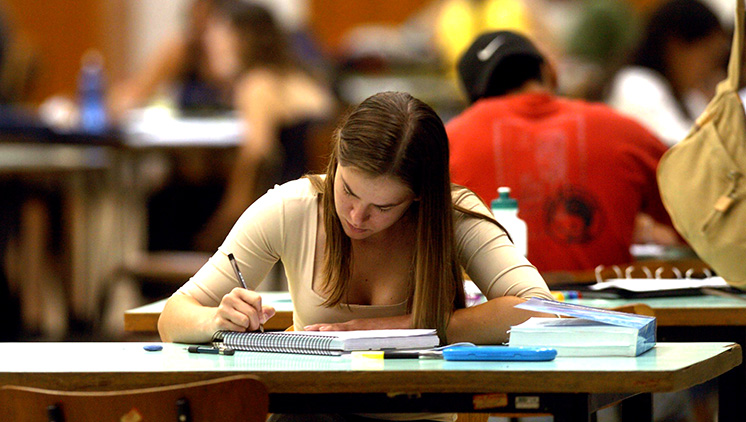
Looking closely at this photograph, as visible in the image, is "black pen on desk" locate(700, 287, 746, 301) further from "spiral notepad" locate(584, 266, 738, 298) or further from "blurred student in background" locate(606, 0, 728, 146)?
"blurred student in background" locate(606, 0, 728, 146)

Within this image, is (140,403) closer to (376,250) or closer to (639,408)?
(376,250)

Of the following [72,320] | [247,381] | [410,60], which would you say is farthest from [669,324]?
[410,60]

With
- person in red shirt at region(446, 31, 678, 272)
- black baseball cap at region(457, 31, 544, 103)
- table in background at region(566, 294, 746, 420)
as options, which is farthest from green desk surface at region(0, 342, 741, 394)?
black baseball cap at region(457, 31, 544, 103)

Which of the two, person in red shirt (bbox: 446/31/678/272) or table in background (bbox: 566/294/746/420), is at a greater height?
person in red shirt (bbox: 446/31/678/272)

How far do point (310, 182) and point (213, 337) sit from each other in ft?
1.25

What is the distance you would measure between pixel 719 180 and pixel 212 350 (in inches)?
52.4

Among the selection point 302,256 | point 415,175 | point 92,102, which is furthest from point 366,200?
point 92,102

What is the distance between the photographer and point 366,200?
1.89 m

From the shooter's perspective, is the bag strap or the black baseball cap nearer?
the bag strap

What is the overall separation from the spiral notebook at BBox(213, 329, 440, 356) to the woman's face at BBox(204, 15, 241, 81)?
4276 millimetres

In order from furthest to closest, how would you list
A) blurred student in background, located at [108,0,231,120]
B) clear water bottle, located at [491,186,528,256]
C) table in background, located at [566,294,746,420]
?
blurred student in background, located at [108,0,231,120] → clear water bottle, located at [491,186,528,256] → table in background, located at [566,294,746,420]

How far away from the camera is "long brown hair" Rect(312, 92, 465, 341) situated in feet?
6.14

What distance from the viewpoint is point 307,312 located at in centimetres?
203

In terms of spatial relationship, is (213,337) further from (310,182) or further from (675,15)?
(675,15)
